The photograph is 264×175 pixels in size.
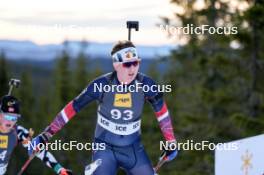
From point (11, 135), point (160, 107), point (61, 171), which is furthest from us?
point (11, 135)

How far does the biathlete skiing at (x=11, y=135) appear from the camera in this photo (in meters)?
5.61

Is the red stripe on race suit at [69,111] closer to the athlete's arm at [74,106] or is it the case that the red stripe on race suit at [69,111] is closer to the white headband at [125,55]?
the athlete's arm at [74,106]

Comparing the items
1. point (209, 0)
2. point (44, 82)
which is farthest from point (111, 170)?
point (44, 82)

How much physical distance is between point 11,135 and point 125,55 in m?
1.24

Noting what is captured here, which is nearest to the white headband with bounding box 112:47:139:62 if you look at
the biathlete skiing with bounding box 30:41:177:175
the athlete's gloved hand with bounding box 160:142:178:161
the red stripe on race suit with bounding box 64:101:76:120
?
the biathlete skiing with bounding box 30:41:177:175

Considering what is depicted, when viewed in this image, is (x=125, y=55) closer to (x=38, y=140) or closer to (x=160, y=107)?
(x=160, y=107)

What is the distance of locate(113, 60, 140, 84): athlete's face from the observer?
210 inches

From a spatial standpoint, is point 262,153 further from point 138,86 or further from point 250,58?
point 250,58

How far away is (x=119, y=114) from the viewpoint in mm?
5336

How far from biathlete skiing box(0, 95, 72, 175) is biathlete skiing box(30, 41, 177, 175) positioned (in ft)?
1.21

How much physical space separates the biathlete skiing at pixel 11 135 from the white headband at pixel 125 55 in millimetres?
951

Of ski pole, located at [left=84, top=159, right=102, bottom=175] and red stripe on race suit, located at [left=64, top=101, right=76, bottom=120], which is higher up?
red stripe on race suit, located at [left=64, top=101, right=76, bottom=120]

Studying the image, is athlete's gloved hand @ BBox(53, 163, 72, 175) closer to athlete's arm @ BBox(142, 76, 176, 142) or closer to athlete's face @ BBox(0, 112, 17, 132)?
athlete's face @ BBox(0, 112, 17, 132)

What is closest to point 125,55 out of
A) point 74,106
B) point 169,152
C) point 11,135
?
point 74,106
